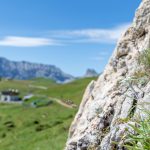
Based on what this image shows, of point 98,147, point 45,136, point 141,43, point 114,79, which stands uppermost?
point 141,43

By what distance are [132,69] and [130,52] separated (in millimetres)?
1351

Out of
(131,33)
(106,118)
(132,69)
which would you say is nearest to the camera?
(106,118)

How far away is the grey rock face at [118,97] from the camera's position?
33.9 feet

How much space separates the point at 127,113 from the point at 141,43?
11.1ft

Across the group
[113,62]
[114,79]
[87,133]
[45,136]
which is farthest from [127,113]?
[45,136]

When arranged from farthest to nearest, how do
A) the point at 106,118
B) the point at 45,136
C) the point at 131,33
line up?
the point at 45,136
the point at 131,33
the point at 106,118

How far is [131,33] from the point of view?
14234 mm

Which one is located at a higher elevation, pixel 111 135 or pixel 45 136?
pixel 111 135

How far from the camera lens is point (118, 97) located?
11.7 metres

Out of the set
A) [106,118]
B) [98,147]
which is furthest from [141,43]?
[98,147]

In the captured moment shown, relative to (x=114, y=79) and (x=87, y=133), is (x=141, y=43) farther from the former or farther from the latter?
(x=87, y=133)

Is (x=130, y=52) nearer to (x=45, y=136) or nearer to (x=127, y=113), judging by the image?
(x=127, y=113)

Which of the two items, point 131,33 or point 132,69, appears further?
point 131,33

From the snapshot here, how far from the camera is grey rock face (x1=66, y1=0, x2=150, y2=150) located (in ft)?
33.9
